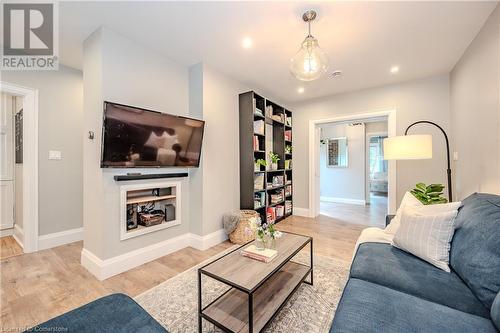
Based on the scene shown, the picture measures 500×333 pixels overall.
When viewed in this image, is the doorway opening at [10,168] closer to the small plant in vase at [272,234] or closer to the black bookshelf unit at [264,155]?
the black bookshelf unit at [264,155]

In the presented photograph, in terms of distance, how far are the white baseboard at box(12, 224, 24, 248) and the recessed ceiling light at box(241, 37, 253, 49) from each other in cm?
A: 385

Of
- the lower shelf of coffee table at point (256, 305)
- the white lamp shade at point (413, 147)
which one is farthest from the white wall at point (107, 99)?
the white lamp shade at point (413, 147)

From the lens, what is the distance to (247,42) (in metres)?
2.41

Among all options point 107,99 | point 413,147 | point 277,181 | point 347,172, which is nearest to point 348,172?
point 347,172

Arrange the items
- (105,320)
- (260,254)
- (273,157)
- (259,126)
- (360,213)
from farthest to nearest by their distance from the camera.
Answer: (360,213)
(273,157)
(259,126)
(260,254)
(105,320)

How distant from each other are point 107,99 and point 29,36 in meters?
1.14

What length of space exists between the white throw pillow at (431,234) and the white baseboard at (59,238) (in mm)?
3988

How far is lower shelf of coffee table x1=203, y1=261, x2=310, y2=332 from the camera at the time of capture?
1.34 meters

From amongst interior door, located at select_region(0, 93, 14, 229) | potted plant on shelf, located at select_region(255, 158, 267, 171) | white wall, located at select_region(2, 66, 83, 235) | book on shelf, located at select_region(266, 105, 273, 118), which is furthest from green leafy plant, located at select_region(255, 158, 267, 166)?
interior door, located at select_region(0, 93, 14, 229)

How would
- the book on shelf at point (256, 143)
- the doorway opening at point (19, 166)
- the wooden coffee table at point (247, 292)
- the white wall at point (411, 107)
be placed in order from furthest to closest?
the book on shelf at point (256, 143) < the white wall at point (411, 107) < the doorway opening at point (19, 166) < the wooden coffee table at point (247, 292)

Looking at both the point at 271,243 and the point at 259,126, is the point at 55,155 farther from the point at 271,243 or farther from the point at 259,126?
the point at 271,243

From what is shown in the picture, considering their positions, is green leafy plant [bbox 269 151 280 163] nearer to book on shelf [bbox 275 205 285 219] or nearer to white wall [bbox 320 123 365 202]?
book on shelf [bbox 275 205 285 219]

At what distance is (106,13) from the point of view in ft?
6.44

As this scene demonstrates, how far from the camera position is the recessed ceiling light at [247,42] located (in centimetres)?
235
